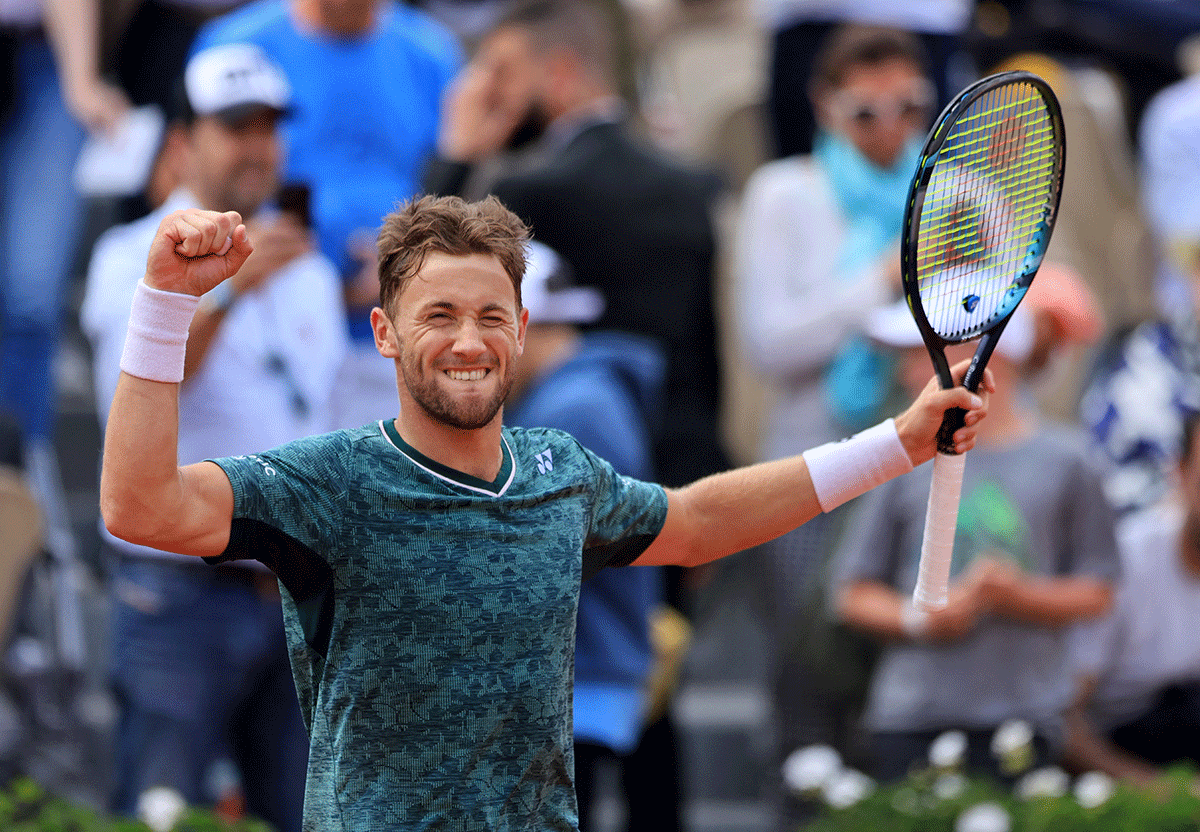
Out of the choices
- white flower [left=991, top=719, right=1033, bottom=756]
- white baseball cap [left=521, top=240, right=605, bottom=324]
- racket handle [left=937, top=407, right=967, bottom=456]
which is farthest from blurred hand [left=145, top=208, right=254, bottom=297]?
white flower [left=991, top=719, right=1033, bottom=756]

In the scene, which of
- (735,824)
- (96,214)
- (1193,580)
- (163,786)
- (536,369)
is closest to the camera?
(163,786)

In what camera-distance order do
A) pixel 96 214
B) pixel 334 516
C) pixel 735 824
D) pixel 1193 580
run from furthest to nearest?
pixel 96 214
pixel 735 824
pixel 1193 580
pixel 334 516

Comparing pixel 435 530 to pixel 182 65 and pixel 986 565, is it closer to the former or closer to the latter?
pixel 986 565

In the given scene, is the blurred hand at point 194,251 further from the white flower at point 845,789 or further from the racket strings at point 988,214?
the white flower at point 845,789

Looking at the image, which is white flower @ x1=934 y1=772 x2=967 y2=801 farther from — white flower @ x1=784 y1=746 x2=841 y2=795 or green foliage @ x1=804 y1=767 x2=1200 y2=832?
white flower @ x1=784 y1=746 x2=841 y2=795

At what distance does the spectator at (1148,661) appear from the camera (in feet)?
17.6

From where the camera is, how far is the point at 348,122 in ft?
18.2

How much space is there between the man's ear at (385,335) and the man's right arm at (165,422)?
28 centimetres

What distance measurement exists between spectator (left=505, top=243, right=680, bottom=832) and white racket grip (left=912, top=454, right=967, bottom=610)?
1.86 metres

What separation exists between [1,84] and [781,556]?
122 inches

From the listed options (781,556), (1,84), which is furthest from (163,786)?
(1,84)

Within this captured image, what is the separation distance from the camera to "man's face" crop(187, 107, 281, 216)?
4711 mm

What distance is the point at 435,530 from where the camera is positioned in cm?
254

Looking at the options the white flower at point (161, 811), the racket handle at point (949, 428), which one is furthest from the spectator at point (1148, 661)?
the racket handle at point (949, 428)
